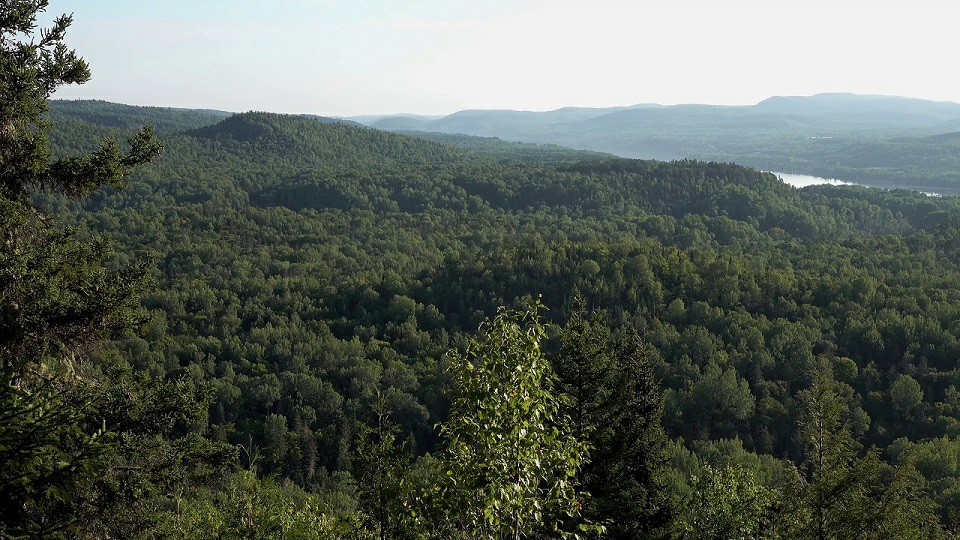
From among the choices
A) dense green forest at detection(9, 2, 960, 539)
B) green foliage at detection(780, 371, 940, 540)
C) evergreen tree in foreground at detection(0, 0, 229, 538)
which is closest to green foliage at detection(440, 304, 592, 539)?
dense green forest at detection(9, 2, 960, 539)

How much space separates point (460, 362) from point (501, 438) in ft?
4.50

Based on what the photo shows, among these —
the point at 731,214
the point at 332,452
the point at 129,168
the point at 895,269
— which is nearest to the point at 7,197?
the point at 129,168

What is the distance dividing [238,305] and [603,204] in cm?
12551

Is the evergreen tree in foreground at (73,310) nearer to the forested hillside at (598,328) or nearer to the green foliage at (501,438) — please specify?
the green foliage at (501,438)

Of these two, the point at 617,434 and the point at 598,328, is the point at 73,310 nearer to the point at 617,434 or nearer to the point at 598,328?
the point at 617,434

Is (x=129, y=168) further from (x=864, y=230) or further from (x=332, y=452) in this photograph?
(x=864, y=230)

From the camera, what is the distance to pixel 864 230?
171 metres

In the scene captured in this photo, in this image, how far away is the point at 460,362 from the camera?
10062 mm

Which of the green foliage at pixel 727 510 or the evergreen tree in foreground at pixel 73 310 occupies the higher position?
the evergreen tree in foreground at pixel 73 310

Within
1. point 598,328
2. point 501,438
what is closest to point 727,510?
point 598,328

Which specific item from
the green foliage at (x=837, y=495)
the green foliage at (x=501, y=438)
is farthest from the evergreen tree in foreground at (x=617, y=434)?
the green foliage at (x=501, y=438)

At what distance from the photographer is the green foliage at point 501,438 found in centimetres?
922

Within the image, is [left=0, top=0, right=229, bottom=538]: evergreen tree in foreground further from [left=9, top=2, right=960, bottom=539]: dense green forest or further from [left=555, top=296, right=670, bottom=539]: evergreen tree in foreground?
[left=555, top=296, right=670, bottom=539]: evergreen tree in foreground

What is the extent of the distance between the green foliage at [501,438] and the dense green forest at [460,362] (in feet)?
0.18
